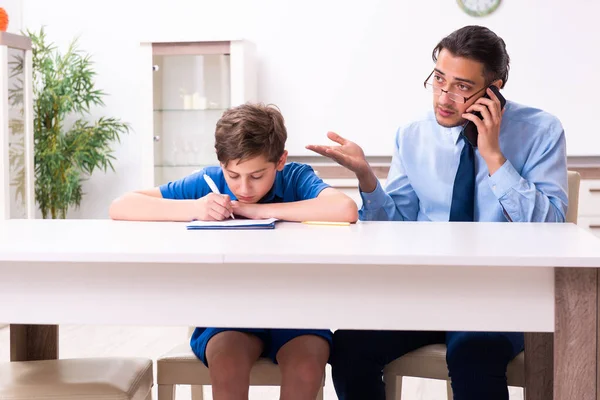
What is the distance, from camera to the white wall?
16.4 feet

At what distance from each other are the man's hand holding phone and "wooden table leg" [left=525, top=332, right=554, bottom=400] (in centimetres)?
51

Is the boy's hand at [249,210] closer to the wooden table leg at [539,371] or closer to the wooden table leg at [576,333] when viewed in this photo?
the wooden table leg at [539,371]

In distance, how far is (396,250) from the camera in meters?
1.46

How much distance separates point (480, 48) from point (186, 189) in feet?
2.94

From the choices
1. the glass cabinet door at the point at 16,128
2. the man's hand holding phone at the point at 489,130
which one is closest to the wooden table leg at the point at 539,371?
the man's hand holding phone at the point at 489,130

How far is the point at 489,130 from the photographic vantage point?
86.0 inches

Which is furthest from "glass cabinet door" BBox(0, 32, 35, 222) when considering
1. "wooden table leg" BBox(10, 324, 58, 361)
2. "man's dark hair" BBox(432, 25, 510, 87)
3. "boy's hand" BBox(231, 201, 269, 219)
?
"man's dark hair" BBox(432, 25, 510, 87)

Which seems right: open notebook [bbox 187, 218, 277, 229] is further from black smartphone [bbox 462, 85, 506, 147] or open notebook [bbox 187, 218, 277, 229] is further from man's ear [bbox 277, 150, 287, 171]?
black smartphone [bbox 462, 85, 506, 147]

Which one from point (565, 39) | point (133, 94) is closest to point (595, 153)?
point (565, 39)

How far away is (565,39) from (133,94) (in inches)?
108

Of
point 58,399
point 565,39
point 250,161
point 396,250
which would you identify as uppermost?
point 565,39

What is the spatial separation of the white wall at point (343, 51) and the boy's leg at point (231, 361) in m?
3.35

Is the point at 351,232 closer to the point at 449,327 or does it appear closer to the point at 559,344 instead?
the point at 449,327

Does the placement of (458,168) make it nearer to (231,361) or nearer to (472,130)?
(472,130)
